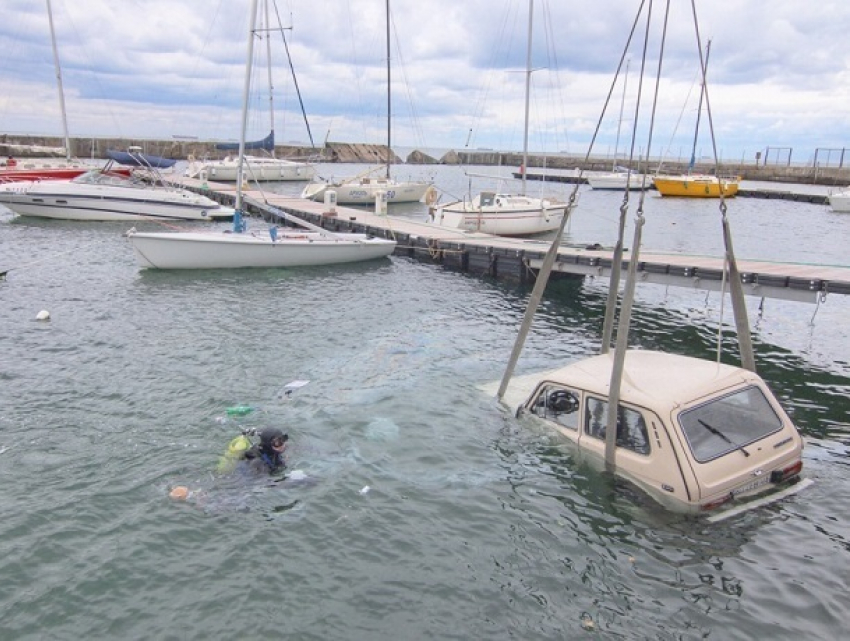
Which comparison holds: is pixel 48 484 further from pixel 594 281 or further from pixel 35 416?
pixel 594 281

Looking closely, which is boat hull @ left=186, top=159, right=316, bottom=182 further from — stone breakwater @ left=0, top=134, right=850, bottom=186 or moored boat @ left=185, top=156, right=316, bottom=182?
stone breakwater @ left=0, top=134, right=850, bottom=186

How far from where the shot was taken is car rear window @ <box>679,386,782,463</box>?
898 centimetres

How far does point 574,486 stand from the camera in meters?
10.3

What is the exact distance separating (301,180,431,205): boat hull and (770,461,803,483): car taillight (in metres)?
41.3

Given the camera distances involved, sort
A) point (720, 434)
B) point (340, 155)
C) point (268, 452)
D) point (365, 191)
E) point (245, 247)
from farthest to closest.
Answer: point (340, 155) < point (365, 191) < point (245, 247) < point (268, 452) < point (720, 434)

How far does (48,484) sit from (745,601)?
997 cm

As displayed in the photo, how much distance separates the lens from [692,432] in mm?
8992

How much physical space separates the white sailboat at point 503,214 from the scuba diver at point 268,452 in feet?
93.6

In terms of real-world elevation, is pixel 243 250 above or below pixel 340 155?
below

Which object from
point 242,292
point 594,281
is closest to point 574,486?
point 242,292

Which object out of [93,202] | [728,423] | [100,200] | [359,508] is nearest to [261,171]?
[100,200]

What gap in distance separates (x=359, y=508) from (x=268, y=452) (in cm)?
177

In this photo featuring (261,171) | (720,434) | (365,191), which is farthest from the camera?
(261,171)

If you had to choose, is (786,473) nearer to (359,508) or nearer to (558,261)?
(359,508)
